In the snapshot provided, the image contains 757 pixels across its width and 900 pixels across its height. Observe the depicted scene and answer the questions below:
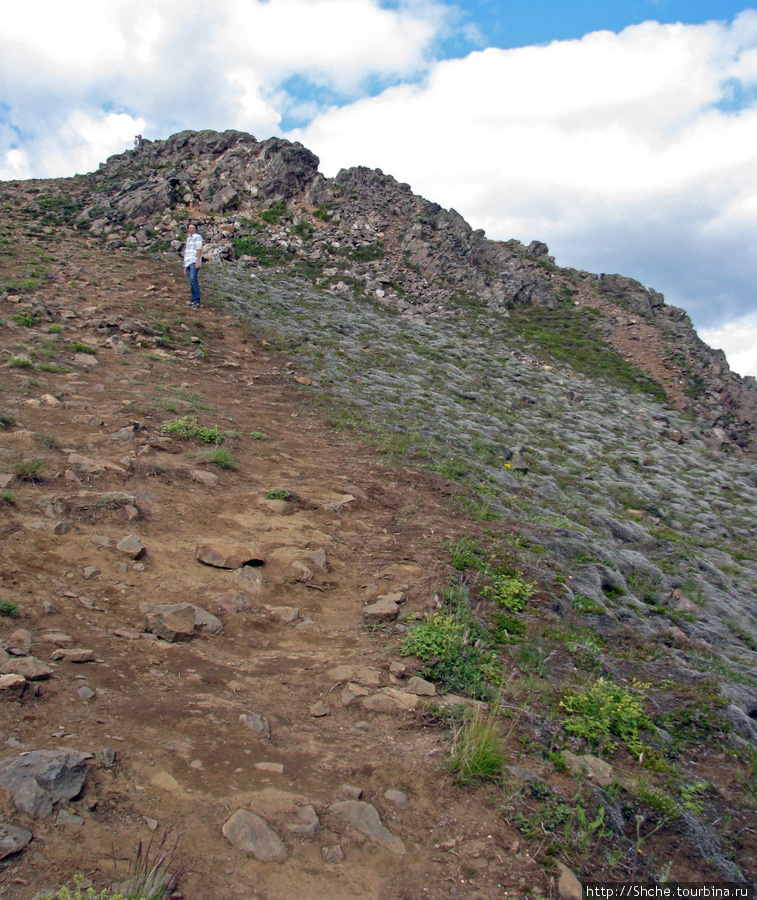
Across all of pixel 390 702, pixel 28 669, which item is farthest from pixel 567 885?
pixel 28 669

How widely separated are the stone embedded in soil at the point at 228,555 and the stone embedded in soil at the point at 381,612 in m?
1.30

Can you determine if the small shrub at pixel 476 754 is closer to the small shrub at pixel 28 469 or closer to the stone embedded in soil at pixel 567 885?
the stone embedded in soil at pixel 567 885

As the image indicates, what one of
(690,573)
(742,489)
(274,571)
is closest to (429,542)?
(274,571)

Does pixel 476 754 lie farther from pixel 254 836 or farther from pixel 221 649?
pixel 221 649

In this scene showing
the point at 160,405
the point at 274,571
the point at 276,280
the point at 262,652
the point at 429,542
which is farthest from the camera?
the point at 276,280

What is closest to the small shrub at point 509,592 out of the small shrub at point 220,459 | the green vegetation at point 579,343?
the small shrub at point 220,459

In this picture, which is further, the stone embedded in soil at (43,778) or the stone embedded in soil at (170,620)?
the stone embedded in soil at (170,620)

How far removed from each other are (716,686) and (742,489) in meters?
11.5

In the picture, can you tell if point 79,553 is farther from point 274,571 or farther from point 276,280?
point 276,280

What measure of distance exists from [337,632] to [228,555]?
4.92 ft

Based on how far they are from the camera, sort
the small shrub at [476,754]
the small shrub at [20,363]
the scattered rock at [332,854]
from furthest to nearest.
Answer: the small shrub at [20,363]
the small shrub at [476,754]
the scattered rock at [332,854]

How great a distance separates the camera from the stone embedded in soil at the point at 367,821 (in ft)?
11.3

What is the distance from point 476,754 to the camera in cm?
402

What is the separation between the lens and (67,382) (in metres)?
10.2
